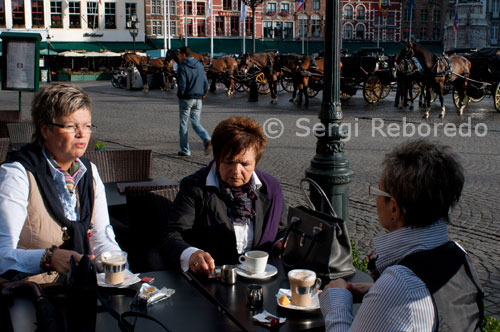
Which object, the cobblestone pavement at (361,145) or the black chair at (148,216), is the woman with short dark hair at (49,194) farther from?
the cobblestone pavement at (361,145)

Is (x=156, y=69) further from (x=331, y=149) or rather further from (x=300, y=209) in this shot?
(x=300, y=209)

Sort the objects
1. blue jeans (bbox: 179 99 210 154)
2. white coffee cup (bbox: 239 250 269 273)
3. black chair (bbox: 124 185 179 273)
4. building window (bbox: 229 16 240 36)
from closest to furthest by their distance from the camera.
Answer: white coffee cup (bbox: 239 250 269 273)
black chair (bbox: 124 185 179 273)
blue jeans (bbox: 179 99 210 154)
building window (bbox: 229 16 240 36)

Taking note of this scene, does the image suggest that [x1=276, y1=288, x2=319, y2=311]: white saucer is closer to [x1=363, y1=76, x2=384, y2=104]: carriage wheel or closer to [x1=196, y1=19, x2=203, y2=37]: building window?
[x1=363, y1=76, x2=384, y2=104]: carriage wheel

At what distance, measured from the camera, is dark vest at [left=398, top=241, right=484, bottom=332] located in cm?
157

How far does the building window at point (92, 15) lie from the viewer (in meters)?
52.1

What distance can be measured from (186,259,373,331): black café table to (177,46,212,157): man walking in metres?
6.78

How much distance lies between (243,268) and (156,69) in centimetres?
2769

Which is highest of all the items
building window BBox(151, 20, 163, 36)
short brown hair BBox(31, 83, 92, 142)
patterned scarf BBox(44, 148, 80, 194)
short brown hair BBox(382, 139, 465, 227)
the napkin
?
building window BBox(151, 20, 163, 36)

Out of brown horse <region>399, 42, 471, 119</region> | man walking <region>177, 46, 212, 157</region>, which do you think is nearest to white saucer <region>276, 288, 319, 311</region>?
man walking <region>177, 46, 212, 157</region>

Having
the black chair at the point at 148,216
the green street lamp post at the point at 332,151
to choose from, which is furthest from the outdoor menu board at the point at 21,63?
the black chair at the point at 148,216

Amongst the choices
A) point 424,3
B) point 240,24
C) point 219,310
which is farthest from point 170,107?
point 424,3

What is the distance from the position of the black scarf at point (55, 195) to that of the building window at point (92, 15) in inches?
2063

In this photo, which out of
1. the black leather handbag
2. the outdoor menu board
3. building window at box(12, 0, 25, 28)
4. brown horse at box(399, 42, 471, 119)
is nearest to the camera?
the black leather handbag

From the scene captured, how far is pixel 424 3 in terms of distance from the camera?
232ft
